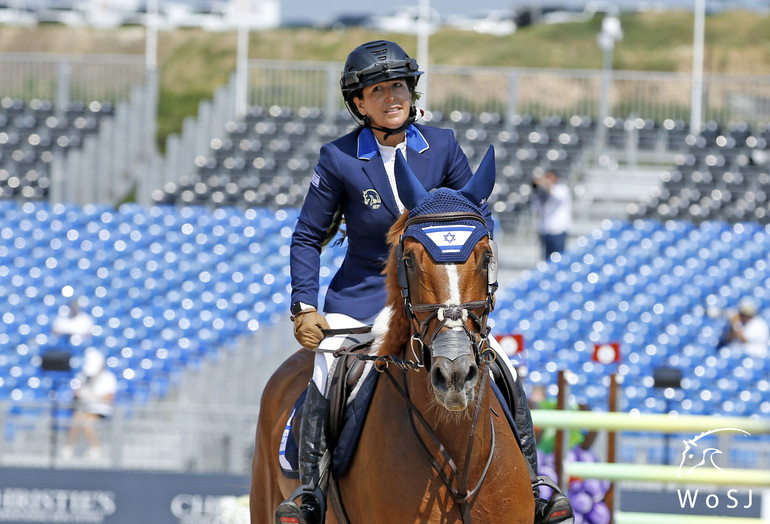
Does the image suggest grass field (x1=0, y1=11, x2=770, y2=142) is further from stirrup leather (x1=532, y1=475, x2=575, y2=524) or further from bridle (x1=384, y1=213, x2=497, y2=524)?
bridle (x1=384, y1=213, x2=497, y2=524)

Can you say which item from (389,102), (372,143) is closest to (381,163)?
(372,143)

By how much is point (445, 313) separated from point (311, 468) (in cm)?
113

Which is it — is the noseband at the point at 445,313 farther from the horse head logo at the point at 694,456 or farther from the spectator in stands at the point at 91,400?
the spectator in stands at the point at 91,400

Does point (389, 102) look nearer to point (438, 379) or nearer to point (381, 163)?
point (381, 163)

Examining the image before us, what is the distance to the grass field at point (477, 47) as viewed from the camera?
4544 cm

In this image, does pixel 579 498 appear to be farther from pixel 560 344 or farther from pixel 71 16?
pixel 71 16

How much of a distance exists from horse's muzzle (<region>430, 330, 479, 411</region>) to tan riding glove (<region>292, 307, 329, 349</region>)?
1106 millimetres

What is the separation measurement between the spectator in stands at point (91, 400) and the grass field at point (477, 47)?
→ 104 ft

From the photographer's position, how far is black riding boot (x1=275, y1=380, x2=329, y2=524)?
4.55 metres

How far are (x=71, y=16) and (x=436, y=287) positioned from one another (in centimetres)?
5567

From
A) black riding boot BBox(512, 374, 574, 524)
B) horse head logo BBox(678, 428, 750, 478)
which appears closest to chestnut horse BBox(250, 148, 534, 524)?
black riding boot BBox(512, 374, 574, 524)

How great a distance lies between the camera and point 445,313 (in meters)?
3.76

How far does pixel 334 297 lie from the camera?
195 inches

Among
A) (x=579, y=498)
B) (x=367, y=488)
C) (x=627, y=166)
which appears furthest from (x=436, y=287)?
(x=627, y=166)
